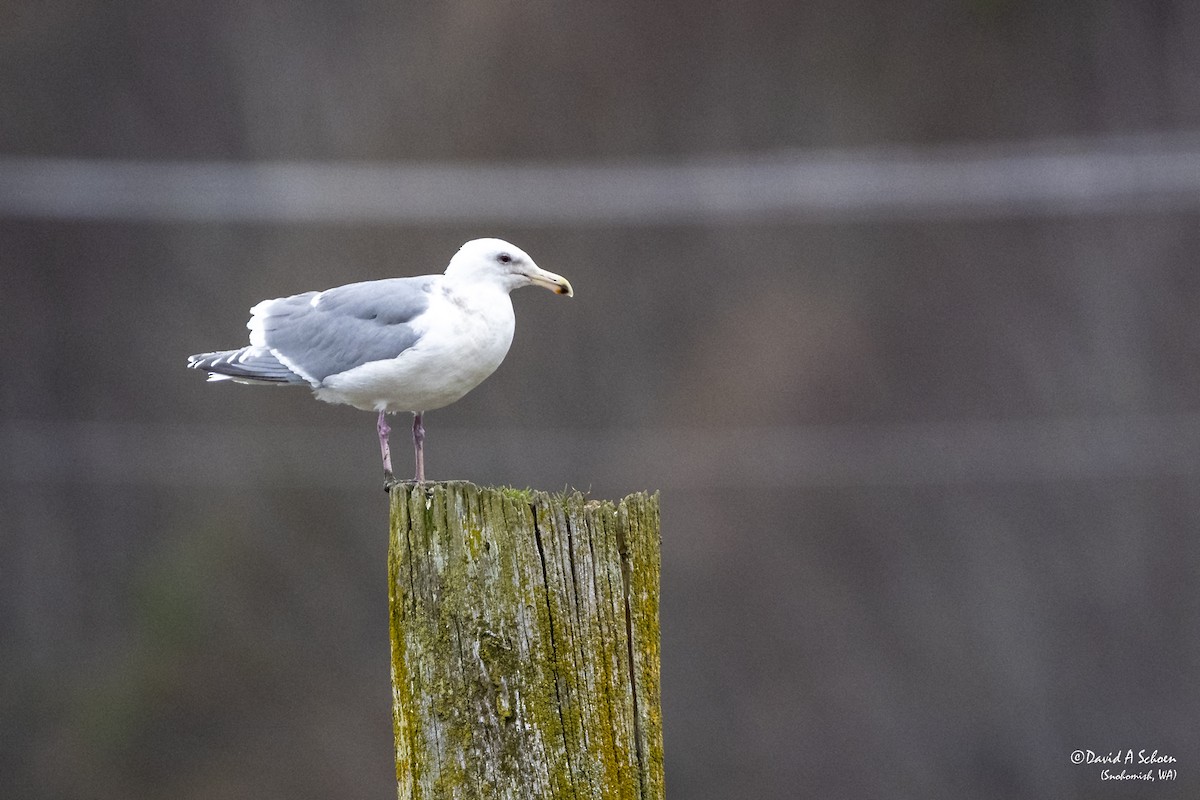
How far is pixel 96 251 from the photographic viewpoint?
10805mm

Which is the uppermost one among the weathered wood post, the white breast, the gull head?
the gull head

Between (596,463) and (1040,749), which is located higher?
(596,463)

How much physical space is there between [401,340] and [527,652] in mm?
1356

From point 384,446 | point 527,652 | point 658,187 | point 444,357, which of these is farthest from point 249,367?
point 658,187

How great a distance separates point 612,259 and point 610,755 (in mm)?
8422

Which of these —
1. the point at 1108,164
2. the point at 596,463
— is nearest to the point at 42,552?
the point at 596,463

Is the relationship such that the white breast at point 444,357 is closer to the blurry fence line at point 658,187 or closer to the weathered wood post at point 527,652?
the weathered wood post at point 527,652

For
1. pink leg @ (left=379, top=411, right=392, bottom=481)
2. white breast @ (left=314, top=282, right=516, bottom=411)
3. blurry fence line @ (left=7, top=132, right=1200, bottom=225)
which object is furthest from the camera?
blurry fence line @ (left=7, top=132, right=1200, bottom=225)

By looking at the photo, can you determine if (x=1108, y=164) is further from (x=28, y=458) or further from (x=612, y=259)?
(x=28, y=458)

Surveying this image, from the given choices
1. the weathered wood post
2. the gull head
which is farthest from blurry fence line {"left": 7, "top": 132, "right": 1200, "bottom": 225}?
the weathered wood post

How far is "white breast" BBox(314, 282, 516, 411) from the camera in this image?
3.60 m

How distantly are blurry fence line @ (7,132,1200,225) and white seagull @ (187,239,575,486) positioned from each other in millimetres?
5582

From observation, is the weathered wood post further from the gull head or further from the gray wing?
the gull head

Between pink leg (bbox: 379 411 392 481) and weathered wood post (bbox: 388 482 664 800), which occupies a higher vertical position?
pink leg (bbox: 379 411 392 481)
